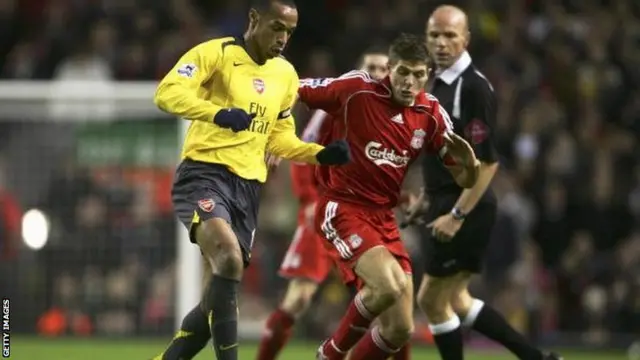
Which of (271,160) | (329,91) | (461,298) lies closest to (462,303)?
(461,298)

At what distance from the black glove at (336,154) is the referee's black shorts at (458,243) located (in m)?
1.38

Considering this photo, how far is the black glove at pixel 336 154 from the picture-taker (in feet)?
27.7

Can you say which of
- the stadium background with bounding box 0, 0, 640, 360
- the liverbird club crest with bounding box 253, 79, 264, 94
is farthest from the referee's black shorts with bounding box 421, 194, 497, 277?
the stadium background with bounding box 0, 0, 640, 360

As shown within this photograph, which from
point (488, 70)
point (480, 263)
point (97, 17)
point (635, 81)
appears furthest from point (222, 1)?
point (480, 263)

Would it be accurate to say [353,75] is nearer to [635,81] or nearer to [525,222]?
[525,222]

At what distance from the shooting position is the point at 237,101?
849cm

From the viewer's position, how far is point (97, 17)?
17.4 m

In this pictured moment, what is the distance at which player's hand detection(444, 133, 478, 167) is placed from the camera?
28.7 ft

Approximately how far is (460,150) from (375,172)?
0.52 m

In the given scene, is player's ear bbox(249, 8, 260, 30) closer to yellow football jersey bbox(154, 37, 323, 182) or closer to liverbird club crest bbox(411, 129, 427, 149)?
yellow football jersey bbox(154, 37, 323, 182)

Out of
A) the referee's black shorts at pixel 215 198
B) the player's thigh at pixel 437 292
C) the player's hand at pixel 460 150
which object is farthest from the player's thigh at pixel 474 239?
the referee's black shorts at pixel 215 198

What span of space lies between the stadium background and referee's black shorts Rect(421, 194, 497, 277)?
3.77 metres

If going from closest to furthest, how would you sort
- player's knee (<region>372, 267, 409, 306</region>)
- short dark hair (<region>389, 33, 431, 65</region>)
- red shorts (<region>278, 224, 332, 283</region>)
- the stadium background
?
player's knee (<region>372, 267, 409, 306</region>) < short dark hair (<region>389, 33, 431, 65</region>) < red shorts (<region>278, 224, 332, 283</region>) < the stadium background

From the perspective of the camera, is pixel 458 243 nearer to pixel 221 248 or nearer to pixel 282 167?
pixel 221 248
